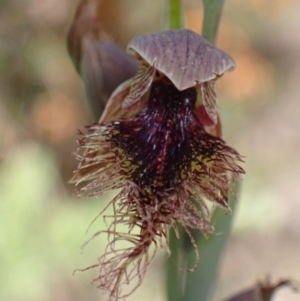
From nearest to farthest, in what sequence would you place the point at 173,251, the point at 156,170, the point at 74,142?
the point at 156,170
the point at 173,251
the point at 74,142

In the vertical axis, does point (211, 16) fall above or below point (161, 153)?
above

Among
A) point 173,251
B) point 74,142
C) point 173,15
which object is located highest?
point 173,15

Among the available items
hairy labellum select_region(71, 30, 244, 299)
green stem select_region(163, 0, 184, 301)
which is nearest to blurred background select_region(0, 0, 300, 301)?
green stem select_region(163, 0, 184, 301)

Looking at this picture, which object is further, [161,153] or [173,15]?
[173,15]

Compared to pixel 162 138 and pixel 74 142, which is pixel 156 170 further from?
pixel 74 142

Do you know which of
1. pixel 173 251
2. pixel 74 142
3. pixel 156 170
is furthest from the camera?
pixel 74 142

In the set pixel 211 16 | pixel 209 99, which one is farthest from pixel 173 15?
pixel 209 99

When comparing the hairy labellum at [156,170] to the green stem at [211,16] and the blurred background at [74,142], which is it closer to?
the green stem at [211,16]

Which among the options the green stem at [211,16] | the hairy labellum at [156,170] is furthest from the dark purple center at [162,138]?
the green stem at [211,16]

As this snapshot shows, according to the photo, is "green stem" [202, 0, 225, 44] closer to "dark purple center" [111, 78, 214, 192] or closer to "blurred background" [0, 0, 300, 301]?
"dark purple center" [111, 78, 214, 192]
